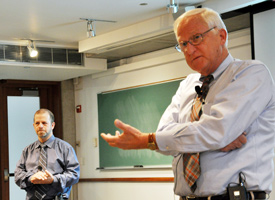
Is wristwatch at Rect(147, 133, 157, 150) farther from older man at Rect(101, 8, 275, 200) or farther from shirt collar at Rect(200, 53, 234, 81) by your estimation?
shirt collar at Rect(200, 53, 234, 81)

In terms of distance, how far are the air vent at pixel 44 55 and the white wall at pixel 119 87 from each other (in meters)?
0.69

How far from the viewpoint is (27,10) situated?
5.35 meters

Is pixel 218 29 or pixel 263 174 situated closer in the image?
pixel 263 174

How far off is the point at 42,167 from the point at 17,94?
346 cm

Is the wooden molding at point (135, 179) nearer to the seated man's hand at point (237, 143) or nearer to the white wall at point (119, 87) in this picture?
the white wall at point (119, 87)

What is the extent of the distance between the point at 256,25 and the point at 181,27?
3.35m

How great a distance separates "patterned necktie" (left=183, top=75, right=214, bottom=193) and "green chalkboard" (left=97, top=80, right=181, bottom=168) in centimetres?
456

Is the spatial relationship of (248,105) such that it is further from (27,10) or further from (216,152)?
(27,10)

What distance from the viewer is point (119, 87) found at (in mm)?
7531

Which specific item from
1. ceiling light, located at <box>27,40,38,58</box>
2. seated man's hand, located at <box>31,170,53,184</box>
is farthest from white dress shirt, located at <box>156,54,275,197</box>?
ceiling light, located at <box>27,40,38,58</box>

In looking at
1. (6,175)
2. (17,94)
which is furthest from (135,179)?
(17,94)

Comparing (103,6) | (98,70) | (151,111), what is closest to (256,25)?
(103,6)

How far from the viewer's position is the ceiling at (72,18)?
205 inches

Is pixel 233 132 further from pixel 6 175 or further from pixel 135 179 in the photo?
pixel 6 175
